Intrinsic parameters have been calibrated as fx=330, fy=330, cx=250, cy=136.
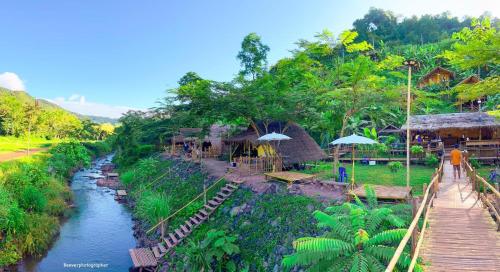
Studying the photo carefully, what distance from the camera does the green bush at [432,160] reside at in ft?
76.0

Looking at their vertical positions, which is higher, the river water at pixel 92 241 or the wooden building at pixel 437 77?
the wooden building at pixel 437 77

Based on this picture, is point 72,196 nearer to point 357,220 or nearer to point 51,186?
point 51,186

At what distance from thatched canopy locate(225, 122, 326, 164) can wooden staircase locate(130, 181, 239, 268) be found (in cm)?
472

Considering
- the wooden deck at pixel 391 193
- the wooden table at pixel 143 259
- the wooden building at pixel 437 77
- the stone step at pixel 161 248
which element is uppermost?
the wooden building at pixel 437 77

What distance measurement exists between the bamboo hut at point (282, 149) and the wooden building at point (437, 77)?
31.5 m

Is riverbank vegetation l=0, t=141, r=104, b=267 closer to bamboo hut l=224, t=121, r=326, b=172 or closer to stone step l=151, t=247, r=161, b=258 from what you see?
stone step l=151, t=247, r=161, b=258

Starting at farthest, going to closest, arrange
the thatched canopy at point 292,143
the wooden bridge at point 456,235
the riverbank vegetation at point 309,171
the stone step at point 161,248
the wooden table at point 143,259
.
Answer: the thatched canopy at point 292,143 < the stone step at point 161,248 < the wooden table at point 143,259 < the riverbank vegetation at point 309,171 < the wooden bridge at point 456,235

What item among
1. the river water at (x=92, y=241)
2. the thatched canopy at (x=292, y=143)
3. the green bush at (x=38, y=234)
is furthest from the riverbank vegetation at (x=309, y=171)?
the green bush at (x=38, y=234)

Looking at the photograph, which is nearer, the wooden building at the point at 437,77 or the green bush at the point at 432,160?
the green bush at the point at 432,160

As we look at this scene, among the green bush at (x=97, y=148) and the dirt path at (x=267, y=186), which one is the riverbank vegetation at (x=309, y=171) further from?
the green bush at (x=97, y=148)

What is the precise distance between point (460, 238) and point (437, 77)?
149 ft

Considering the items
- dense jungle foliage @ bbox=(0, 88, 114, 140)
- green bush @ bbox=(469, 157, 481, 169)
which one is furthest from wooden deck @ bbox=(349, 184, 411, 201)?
dense jungle foliage @ bbox=(0, 88, 114, 140)

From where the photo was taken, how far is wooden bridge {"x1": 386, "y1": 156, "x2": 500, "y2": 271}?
679 centimetres

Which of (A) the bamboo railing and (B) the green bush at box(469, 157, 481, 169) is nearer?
(A) the bamboo railing
